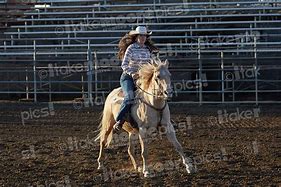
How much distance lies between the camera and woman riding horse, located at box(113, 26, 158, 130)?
7.48m

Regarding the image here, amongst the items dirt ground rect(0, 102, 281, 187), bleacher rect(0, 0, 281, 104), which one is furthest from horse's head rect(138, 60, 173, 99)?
bleacher rect(0, 0, 281, 104)

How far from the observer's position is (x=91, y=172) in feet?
24.0

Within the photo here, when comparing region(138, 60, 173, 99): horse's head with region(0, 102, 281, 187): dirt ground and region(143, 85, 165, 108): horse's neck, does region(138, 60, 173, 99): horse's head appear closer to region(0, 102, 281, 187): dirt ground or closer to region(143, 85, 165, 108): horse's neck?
region(143, 85, 165, 108): horse's neck

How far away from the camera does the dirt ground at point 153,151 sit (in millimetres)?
6797

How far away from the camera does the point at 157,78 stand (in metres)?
6.89

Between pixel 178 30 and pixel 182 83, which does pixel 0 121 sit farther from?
pixel 178 30

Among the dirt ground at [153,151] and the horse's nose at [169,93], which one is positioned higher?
the horse's nose at [169,93]

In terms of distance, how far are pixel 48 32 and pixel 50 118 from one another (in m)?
8.77

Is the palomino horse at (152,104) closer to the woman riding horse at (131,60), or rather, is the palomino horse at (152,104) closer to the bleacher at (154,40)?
the woman riding horse at (131,60)

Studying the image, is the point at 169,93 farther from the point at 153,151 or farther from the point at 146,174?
the point at 153,151

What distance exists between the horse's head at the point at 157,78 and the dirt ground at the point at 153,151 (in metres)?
0.56

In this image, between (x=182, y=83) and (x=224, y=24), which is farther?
(x=224, y=24)

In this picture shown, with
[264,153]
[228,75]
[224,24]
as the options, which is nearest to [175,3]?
[224,24]

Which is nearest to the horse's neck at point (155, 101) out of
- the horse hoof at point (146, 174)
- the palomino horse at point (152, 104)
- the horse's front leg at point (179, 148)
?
the palomino horse at point (152, 104)
